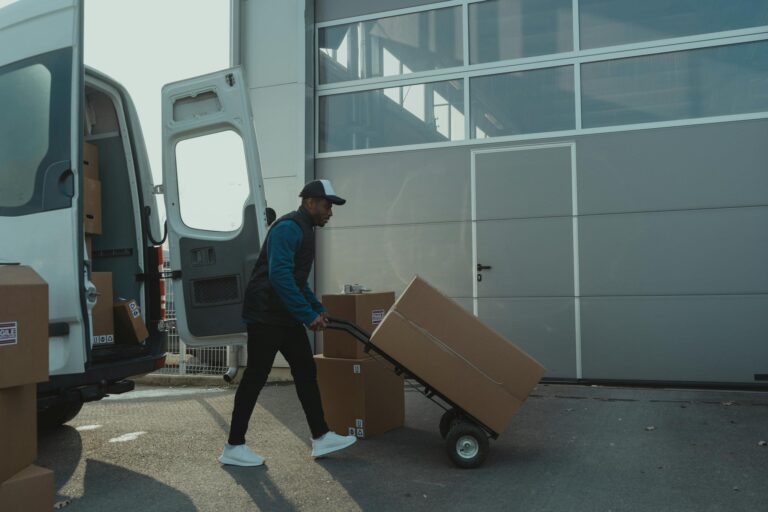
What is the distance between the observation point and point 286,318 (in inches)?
171

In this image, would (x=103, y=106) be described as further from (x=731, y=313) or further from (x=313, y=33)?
(x=731, y=313)

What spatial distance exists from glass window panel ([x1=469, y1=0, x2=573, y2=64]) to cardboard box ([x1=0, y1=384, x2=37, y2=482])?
542 centimetres

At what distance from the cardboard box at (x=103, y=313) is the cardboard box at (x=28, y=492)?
1.74m

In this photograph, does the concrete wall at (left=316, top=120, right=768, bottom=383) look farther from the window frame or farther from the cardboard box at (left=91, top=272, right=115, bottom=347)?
the cardboard box at (left=91, top=272, right=115, bottom=347)

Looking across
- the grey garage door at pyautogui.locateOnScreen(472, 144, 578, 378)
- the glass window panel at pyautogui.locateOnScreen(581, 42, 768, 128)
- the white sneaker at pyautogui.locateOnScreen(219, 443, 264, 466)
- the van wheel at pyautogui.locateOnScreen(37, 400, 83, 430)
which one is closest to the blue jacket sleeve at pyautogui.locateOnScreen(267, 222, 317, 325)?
the white sneaker at pyautogui.locateOnScreen(219, 443, 264, 466)

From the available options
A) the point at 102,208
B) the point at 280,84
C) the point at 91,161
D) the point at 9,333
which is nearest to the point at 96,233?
the point at 102,208

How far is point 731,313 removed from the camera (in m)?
6.16

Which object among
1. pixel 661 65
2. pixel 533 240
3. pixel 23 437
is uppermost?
pixel 661 65

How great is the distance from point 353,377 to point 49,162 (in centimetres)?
232

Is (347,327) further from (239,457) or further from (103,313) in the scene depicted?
(103,313)

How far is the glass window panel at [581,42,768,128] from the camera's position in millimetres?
6246

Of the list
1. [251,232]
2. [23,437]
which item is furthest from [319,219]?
[23,437]

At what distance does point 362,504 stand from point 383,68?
17.1ft

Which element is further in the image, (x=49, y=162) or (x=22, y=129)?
(x=22, y=129)
